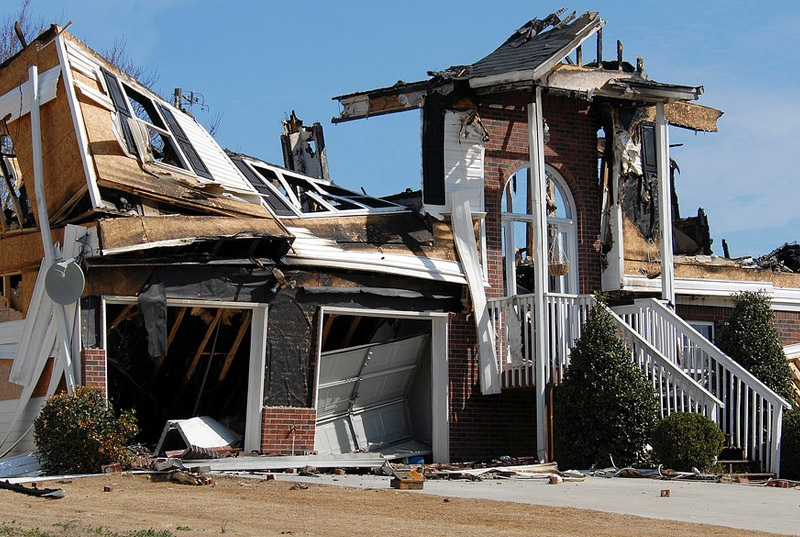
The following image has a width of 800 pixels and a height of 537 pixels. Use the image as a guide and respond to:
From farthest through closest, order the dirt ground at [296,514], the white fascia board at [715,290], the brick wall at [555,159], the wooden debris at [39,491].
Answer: the white fascia board at [715,290]
the brick wall at [555,159]
the wooden debris at [39,491]
the dirt ground at [296,514]

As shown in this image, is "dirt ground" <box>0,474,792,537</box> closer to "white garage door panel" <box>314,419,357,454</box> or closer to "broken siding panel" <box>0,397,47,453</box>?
"broken siding panel" <box>0,397,47,453</box>

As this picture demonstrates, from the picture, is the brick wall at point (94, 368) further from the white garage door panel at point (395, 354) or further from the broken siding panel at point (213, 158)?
the white garage door panel at point (395, 354)

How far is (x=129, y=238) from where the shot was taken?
15719 millimetres

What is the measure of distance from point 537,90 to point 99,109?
6334mm

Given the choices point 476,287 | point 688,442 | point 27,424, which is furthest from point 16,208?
point 688,442

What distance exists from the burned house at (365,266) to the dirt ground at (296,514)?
12.1 feet

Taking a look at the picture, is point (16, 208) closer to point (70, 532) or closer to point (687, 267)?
point (70, 532)

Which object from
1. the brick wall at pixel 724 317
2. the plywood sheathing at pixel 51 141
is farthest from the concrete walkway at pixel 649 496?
the brick wall at pixel 724 317

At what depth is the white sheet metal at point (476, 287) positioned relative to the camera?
19094 millimetres

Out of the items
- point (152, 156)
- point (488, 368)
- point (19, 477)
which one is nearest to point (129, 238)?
point (152, 156)

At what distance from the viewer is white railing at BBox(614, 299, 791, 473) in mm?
17297

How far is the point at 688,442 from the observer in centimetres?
1609

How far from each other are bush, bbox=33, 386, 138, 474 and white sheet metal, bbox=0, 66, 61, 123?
4237 mm

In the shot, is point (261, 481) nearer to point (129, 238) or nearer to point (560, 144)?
point (129, 238)
